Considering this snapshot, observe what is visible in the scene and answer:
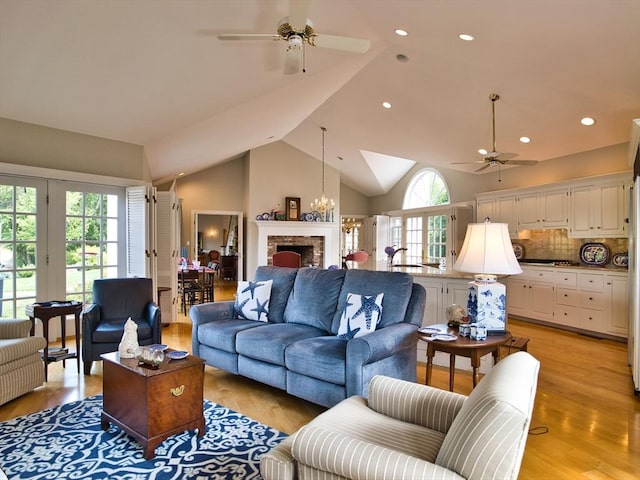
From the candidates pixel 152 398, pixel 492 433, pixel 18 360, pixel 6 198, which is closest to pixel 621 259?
pixel 492 433

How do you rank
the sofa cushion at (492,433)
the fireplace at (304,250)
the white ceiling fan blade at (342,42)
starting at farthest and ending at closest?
the fireplace at (304,250) → the white ceiling fan blade at (342,42) → the sofa cushion at (492,433)

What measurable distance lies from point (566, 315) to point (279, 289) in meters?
4.51

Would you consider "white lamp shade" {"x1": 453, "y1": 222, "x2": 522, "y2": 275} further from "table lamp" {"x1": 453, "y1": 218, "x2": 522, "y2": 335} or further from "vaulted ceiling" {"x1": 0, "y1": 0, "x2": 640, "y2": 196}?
"vaulted ceiling" {"x1": 0, "y1": 0, "x2": 640, "y2": 196}

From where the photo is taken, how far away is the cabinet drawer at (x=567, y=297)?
5.66 meters

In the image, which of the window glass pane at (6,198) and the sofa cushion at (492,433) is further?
the window glass pane at (6,198)

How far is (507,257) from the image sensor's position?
256cm

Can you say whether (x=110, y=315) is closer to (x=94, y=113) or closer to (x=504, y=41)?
(x=94, y=113)

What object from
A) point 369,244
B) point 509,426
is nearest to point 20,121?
point 509,426

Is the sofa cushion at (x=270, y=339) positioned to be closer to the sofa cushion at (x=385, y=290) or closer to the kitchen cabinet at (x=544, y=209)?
the sofa cushion at (x=385, y=290)

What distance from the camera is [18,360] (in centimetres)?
307

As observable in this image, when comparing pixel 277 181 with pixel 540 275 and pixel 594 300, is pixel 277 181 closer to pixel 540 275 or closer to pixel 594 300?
pixel 540 275

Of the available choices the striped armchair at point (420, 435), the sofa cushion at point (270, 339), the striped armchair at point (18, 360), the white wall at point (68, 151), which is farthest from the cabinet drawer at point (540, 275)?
the striped armchair at point (18, 360)

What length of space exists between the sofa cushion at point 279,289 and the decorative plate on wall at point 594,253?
462 cm

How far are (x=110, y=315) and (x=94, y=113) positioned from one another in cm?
222
